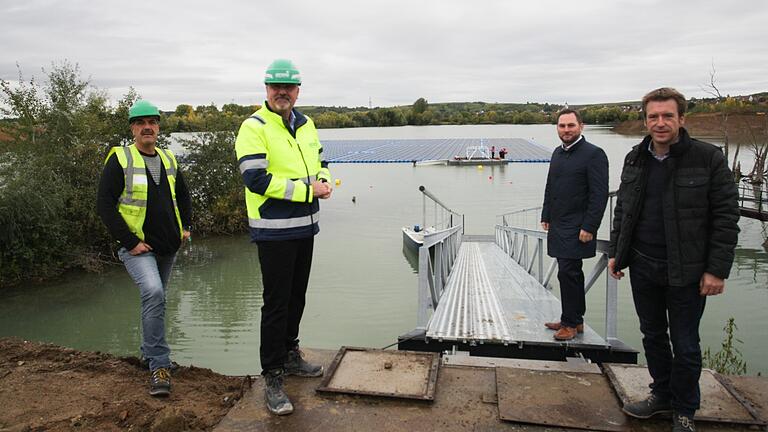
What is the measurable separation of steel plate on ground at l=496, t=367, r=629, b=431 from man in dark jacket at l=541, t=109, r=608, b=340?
973 mm

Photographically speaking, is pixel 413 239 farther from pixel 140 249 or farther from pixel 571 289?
pixel 140 249

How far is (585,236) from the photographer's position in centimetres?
384

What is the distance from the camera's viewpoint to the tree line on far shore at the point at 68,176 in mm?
10719

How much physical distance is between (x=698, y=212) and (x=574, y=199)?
1428 mm

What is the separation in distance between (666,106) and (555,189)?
153 cm

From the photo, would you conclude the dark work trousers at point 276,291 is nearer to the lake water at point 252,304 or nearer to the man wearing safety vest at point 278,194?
the man wearing safety vest at point 278,194

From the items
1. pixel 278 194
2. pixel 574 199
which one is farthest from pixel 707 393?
pixel 278 194

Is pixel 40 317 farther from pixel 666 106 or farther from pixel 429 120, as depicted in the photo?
pixel 429 120

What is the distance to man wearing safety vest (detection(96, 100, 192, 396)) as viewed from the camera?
3.28m

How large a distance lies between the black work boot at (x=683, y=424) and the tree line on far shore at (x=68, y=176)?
35.2ft

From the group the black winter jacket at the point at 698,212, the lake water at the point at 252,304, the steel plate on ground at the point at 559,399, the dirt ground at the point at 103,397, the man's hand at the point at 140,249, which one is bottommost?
the lake water at the point at 252,304

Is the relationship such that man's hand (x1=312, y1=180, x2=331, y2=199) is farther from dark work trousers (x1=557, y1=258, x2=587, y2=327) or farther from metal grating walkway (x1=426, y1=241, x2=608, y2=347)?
dark work trousers (x1=557, y1=258, x2=587, y2=327)

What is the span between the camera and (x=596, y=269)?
14.7 ft

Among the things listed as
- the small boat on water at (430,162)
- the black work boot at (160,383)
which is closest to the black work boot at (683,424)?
the black work boot at (160,383)
